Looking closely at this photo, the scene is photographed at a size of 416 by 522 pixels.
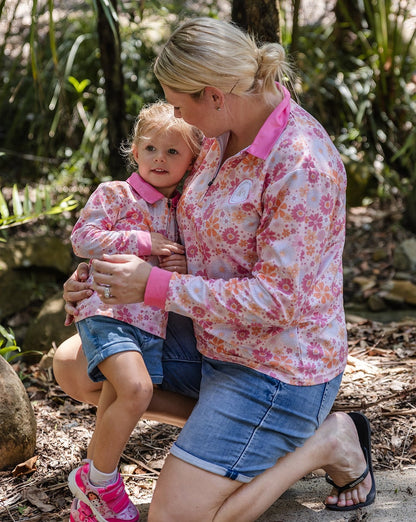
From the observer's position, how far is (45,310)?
3.73 metres

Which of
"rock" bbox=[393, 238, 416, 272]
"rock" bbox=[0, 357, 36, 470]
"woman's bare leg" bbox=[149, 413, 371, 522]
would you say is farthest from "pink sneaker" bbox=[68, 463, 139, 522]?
"rock" bbox=[393, 238, 416, 272]

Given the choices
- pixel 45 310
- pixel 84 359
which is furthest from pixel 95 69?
pixel 84 359

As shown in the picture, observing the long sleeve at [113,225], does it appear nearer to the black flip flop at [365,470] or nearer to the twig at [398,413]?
the black flip flop at [365,470]

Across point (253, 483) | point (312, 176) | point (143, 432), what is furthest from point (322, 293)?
point (143, 432)

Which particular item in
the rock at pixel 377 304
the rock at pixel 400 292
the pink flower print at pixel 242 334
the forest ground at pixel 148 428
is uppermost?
the pink flower print at pixel 242 334

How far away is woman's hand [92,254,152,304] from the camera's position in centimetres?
192

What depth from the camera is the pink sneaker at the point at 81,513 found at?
2.01m

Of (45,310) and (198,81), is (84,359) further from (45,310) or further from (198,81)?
(45,310)

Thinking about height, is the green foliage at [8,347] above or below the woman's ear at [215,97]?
below

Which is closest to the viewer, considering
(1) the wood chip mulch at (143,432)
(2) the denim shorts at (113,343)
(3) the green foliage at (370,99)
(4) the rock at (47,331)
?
(2) the denim shorts at (113,343)

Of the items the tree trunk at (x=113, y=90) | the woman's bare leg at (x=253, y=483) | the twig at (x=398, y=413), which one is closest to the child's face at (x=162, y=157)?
the woman's bare leg at (x=253, y=483)

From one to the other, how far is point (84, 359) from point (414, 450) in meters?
1.15

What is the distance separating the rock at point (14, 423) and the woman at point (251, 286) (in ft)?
2.31

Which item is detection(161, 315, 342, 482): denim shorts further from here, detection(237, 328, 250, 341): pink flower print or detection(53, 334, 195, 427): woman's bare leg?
detection(53, 334, 195, 427): woman's bare leg
